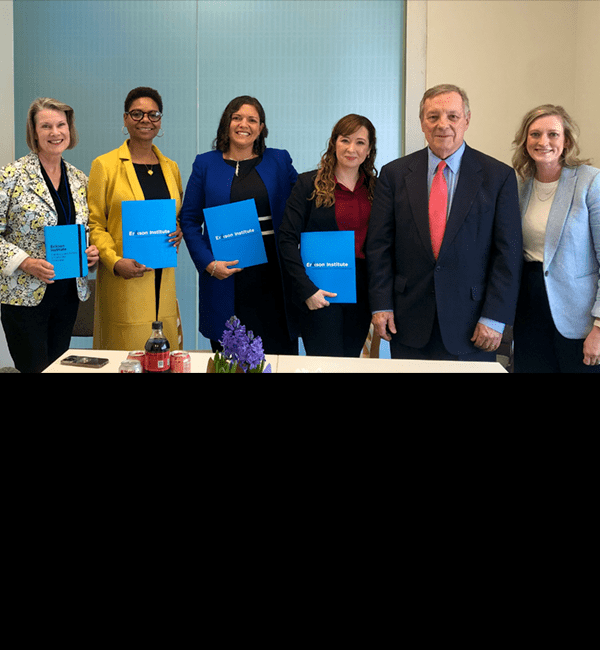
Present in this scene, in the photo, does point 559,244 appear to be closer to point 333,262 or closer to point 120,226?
point 333,262

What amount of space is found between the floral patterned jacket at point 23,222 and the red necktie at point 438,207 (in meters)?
1.72

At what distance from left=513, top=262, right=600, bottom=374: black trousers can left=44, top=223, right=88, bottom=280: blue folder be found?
6.54ft

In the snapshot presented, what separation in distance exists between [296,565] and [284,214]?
Result: 253 cm

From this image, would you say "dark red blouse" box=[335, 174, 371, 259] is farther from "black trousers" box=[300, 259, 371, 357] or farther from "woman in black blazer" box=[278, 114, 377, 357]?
"black trousers" box=[300, 259, 371, 357]

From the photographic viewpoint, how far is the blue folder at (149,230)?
319 cm

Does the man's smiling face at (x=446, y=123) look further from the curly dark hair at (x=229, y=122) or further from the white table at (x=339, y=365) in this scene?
the white table at (x=339, y=365)

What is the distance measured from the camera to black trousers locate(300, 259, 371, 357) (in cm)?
304

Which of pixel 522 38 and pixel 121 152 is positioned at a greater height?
pixel 522 38

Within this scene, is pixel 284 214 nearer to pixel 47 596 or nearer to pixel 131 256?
pixel 131 256

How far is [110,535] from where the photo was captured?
2.21 feet

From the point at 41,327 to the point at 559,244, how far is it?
2338 mm

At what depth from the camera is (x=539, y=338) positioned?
2.94m

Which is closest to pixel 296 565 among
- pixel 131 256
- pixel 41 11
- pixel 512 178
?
pixel 512 178

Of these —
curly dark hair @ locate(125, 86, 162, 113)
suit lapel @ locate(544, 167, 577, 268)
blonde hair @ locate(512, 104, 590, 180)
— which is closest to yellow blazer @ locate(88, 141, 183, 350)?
curly dark hair @ locate(125, 86, 162, 113)
